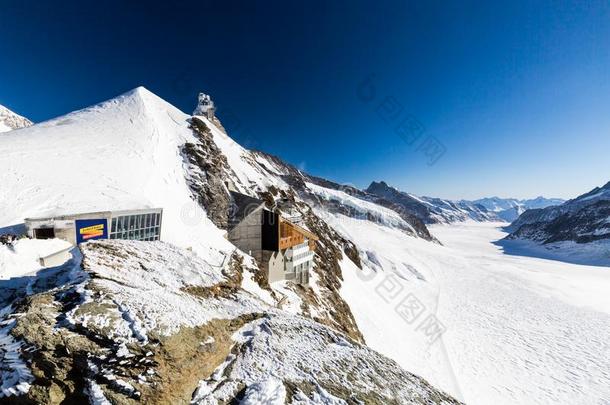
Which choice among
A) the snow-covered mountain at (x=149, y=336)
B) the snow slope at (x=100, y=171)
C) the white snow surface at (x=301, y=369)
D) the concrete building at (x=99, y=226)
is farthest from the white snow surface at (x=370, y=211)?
the white snow surface at (x=301, y=369)

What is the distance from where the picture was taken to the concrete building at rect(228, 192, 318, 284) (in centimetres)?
2889

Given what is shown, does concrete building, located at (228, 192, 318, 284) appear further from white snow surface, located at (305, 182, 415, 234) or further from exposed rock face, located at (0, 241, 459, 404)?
white snow surface, located at (305, 182, 415, 234)

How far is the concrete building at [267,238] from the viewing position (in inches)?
1137

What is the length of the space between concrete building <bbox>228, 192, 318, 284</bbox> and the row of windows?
344 inches

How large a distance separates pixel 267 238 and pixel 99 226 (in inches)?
597

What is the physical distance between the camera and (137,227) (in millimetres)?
20688

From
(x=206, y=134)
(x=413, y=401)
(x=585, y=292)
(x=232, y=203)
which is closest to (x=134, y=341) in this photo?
(x=413, y=401)

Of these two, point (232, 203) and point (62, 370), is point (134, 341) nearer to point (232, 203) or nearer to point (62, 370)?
point (62, 370)

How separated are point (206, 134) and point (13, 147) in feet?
83.0

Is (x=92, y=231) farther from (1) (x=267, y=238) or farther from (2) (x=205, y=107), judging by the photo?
(2) (x=205, y=107)

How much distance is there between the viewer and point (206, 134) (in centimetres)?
4738

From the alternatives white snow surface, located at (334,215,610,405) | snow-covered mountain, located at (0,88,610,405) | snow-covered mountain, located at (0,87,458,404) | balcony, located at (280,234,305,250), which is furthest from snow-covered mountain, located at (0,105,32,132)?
white snow surface, located at (334,215,610,405)

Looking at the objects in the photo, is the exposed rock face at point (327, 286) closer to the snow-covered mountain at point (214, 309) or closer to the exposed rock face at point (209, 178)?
the snow-covered mountain at point (214, 309)

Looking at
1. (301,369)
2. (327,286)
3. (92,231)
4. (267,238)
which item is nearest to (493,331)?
(327,286)
